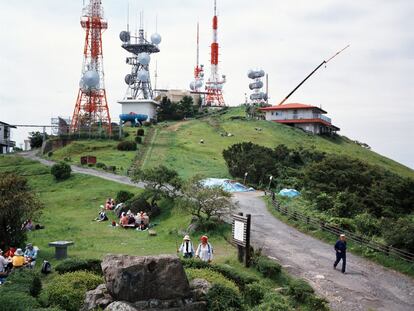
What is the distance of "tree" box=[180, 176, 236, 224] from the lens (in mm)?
25031

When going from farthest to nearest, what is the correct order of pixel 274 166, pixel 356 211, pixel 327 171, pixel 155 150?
pixel 155 150
pixel 274 166
pixel 327 171
pixel 356 211

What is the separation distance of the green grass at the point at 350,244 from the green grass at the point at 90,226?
13.3 feet

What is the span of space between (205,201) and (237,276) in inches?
392

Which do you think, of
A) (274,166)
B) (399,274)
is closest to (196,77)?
(274,166)

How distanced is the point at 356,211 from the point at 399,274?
10.8m

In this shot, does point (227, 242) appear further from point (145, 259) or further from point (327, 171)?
point (327, 171)

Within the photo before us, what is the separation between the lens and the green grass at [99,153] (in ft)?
180

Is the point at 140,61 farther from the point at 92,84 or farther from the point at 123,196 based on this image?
the point at 123,196

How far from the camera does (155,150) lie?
200ft

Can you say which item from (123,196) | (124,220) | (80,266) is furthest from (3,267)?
(123,196)

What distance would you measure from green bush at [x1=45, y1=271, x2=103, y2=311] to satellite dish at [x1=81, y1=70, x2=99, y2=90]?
5784 cm

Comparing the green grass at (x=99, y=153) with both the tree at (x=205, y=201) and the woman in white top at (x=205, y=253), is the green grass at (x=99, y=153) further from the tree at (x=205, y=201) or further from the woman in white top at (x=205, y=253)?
the woman in white top at (x=205, y=253)

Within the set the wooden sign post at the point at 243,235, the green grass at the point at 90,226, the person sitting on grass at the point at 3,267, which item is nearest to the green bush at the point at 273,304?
the wooden sign post at the point at 243,235

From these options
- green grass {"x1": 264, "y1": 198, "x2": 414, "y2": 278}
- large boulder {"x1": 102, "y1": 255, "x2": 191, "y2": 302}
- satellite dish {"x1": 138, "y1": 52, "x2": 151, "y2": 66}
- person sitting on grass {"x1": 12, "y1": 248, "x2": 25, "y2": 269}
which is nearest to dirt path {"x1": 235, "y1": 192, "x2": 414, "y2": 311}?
green grass {"x1": 264, "y1": 198, "x2": 414, "y2": 278}
